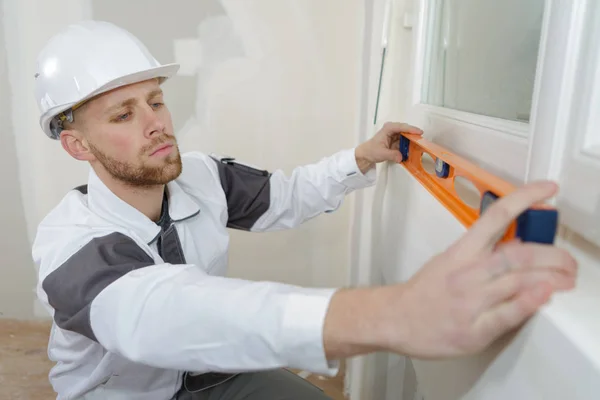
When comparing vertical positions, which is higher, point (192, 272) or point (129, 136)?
point (129, 136)

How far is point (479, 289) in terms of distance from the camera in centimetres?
39

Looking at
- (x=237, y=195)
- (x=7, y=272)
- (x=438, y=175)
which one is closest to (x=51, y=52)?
(x=237, y=195)

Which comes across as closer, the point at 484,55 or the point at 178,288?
the point at 178,288

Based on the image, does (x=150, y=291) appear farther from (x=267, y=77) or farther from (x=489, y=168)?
(x=267, y=77)

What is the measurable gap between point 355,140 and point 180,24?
0.70 meters

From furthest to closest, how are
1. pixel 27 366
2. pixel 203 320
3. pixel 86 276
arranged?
pixel 27 366 → pixel 86 276 → pixel 203 320

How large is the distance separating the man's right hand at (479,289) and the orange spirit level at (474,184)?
0.01 metres

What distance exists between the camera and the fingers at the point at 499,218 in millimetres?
383

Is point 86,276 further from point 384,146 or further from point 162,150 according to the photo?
point 384,146

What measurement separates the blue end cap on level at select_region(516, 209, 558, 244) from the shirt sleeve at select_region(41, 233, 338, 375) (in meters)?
0.20

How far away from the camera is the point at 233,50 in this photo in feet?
4.82

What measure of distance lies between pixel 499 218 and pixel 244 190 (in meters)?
0.85

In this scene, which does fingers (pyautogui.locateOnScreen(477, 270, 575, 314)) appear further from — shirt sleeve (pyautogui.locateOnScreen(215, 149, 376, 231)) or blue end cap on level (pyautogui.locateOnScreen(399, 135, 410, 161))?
shirt sleeve (pyautogui.locateOnScreen(215, 149, 376, 231))

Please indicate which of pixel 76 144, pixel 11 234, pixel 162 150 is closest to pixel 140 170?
pixel 162 150
